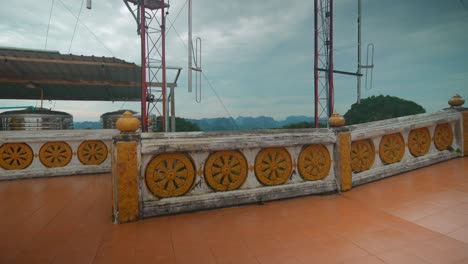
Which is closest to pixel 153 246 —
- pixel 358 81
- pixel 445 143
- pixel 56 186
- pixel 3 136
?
pixel 56 186

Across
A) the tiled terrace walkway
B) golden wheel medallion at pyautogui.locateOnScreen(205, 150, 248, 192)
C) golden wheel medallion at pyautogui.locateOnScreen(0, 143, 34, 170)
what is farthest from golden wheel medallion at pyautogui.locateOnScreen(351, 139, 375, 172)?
golden wheel medallion at pyautogui.locateOnScreen(0, 143, 34, 170)

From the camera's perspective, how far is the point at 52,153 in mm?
6328

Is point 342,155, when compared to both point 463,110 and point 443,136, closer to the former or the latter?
point 443,136

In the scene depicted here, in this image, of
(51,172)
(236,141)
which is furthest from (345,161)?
(51,172)

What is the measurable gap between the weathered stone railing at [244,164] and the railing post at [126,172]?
1 centimetres

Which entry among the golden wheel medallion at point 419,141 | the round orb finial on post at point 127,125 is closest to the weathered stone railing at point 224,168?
the round orb finial on post at point 127,125

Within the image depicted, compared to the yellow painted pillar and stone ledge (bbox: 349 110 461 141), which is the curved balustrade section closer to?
stone ledge (bbox: 349 110 461 141)

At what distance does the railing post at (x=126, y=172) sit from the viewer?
3053 mm

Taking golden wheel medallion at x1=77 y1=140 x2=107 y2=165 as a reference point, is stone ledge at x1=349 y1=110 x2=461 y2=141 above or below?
above

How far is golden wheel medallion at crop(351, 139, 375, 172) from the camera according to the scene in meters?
4.43

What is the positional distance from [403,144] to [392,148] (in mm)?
354

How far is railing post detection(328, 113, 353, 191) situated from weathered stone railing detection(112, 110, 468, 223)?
0.02 meters

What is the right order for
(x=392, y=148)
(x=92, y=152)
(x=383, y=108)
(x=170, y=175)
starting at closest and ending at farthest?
(x=170, y=175), (x=392, y=148), (x=92, y=152), (x=383, y=108)

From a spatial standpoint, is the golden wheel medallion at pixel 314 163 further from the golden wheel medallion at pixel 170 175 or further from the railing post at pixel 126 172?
the railing post at pixel 126 172
